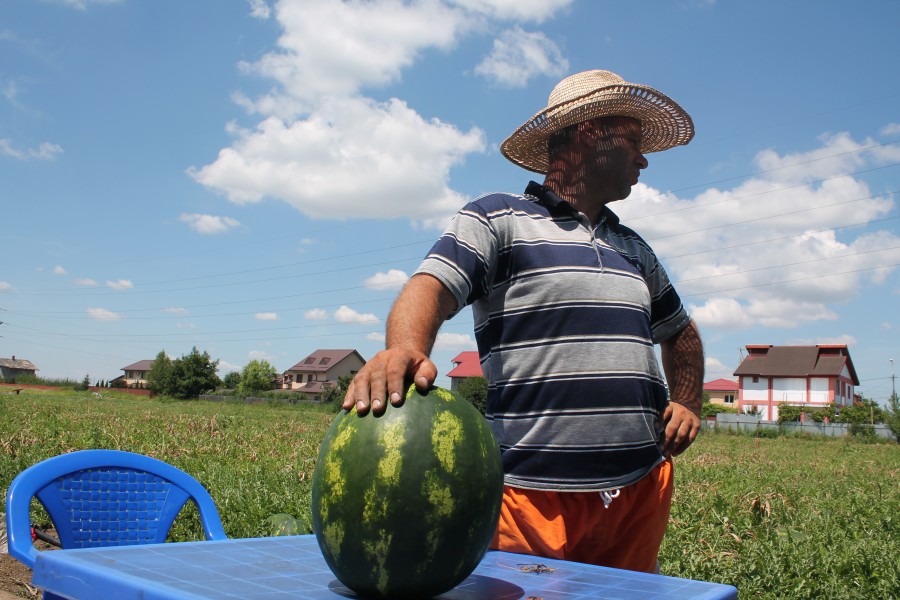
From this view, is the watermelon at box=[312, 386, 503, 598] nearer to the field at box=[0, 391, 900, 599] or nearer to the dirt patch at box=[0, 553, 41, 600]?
the field at box=[0, 391, 900, 599]

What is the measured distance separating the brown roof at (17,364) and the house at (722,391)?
306 ft

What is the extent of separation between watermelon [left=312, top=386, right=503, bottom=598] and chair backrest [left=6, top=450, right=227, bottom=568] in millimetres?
1311

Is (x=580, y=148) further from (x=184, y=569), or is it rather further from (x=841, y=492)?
(x=841, y=492)

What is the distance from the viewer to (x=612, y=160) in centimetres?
264

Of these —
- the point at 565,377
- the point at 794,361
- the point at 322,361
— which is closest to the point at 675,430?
the point at 565,377

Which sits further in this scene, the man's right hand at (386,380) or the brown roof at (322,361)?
the brown roof at (322,361)

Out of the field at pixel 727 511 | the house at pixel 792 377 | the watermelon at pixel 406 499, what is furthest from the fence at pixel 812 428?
the watermelon at pixel 406 499

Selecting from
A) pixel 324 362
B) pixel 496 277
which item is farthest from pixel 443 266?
pixel 324 362

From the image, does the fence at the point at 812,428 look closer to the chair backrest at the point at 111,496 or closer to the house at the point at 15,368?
the chair backrest at the point at 111,496

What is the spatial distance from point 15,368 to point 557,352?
119492mm

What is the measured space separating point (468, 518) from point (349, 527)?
23 cm

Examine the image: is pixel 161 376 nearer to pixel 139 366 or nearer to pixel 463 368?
pixel 463 368

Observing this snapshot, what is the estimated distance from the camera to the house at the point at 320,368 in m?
86.2

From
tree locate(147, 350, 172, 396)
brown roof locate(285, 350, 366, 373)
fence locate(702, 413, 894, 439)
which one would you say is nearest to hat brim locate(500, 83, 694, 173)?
fence locate(702, 413, 894, 439)
